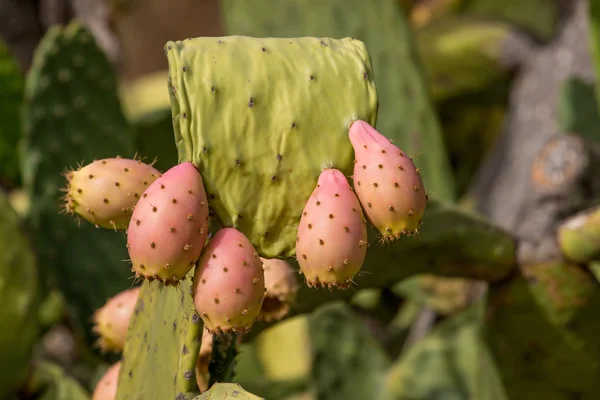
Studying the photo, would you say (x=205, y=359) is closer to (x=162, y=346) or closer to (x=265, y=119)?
(x=162, y=346)

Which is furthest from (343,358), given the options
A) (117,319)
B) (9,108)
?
(9,108)

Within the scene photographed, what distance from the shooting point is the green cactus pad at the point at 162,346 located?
79 centimetres

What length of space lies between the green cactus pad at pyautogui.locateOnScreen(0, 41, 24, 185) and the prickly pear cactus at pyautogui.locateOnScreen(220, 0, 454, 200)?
76cm

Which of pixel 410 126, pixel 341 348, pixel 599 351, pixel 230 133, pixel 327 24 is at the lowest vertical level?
pixel 341 348

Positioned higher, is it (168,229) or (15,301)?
(168,229)

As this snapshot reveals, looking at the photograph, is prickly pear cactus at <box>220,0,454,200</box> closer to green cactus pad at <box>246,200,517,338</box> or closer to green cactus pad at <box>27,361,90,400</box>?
green cactus pad at <box>246,200,517,338</box>

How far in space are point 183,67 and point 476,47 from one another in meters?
1.97

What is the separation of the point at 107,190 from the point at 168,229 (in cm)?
13

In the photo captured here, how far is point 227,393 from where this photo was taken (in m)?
0.73

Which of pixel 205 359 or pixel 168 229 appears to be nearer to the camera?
pixel 168 229

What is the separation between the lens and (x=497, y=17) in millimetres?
2846

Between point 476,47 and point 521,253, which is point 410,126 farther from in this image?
point 476,47

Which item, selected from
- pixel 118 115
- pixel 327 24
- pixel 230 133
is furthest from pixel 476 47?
pixel 230 133

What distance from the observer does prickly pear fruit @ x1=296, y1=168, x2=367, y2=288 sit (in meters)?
0.71
